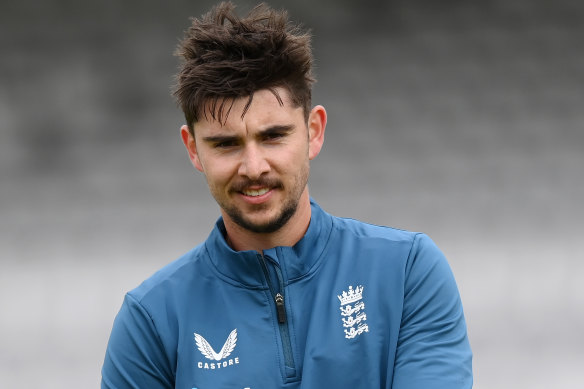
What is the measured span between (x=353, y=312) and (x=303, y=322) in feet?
0.34

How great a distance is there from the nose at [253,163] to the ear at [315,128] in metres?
0.18

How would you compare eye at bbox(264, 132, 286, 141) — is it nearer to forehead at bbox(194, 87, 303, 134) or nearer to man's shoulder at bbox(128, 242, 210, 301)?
forehead at bbox(194, 87, 303, 134)

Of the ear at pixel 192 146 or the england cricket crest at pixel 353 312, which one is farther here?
the ear at pixel 192 146

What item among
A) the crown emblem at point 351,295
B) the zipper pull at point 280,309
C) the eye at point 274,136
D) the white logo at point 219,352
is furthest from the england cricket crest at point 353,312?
the eye at point 274,136

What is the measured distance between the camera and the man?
6.13 ft

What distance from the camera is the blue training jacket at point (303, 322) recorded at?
1.87 meters

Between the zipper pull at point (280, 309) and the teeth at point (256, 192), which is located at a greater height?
the teeth at point (256, 192)

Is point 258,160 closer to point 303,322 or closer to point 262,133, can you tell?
point 262,133

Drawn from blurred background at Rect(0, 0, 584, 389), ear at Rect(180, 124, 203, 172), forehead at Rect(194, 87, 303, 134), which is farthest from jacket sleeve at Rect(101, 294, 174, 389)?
blurred background at Rect(0, 0, 584, 389)

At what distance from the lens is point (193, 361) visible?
6.31 feet

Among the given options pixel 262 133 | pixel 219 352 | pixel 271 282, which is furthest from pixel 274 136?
pixel 219 352

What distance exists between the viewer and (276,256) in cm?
193

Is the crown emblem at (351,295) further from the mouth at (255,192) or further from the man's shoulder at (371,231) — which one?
the mouth at (255,192)

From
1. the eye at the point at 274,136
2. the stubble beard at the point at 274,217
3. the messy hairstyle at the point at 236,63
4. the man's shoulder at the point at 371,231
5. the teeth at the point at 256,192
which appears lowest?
the man's shoulder at the point at 371,231
